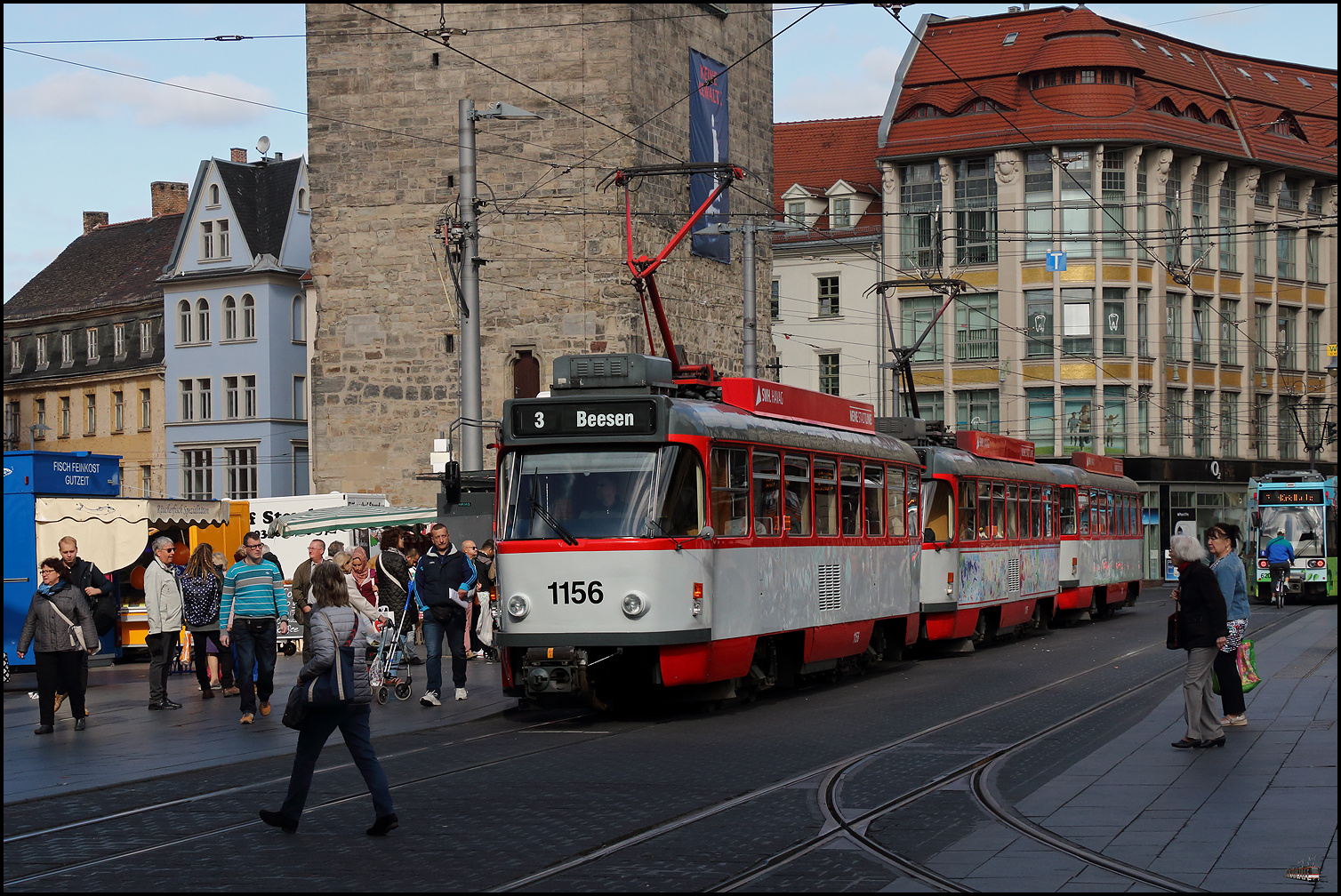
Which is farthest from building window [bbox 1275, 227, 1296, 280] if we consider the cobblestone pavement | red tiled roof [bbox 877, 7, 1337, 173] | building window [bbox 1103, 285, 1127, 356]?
the cobblestone pavement

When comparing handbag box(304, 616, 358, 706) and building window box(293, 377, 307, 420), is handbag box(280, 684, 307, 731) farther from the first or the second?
building window box(293, 377, 307, 420)

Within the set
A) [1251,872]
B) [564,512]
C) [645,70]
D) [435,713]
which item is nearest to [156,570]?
[435,713]

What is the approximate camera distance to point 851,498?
2012 centimetres

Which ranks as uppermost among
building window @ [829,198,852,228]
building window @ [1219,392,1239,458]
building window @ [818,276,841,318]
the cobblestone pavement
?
building window @ [829,198,852,228]

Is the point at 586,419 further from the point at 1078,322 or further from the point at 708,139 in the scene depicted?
the point at 1078,322

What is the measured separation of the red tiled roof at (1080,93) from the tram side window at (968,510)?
35248 millimetres

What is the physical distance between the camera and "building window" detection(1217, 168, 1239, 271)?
6562 centimetres

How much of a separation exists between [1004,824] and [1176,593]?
4.41 m

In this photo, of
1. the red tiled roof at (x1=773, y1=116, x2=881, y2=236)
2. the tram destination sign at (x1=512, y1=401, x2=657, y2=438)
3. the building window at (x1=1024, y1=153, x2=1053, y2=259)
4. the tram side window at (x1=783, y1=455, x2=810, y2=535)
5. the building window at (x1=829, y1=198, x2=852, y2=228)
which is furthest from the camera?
the red tiled roof at (x1=773, y1=116, x2=881, y2=236)

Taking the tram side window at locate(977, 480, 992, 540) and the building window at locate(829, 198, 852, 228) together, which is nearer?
the tram side window at locate(977, 480, 992, 540)

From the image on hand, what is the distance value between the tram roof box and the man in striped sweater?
3639 millimetres

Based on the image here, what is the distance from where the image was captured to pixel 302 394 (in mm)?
62750

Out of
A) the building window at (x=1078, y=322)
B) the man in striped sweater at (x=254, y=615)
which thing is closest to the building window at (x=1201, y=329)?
the building window at (x=1078, y=322)

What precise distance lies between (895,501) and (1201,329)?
46073mm
